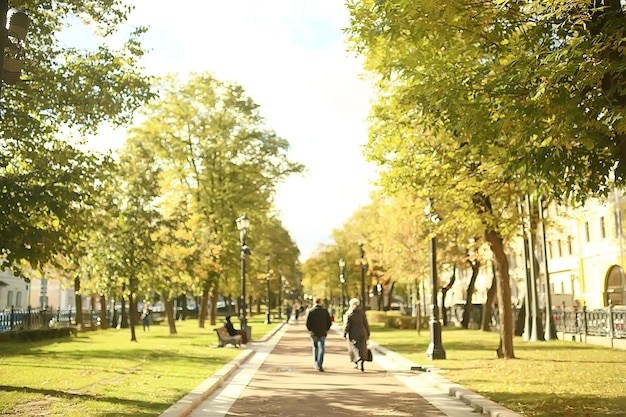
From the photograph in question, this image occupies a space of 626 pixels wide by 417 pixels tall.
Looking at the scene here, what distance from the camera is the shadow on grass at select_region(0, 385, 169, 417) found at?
9680 millimetres

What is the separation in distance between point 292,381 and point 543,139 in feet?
26.1

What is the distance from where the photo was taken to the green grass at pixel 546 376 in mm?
10008

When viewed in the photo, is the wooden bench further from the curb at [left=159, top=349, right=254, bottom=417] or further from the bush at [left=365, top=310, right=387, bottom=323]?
the bush at [left=365, top=310, right=387, bottom=323]

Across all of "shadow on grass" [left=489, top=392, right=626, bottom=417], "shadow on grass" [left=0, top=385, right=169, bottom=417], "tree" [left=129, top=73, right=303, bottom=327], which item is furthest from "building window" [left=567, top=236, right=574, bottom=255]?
"shadow on grass" [left=0, top=385, right=169, bottom=417]

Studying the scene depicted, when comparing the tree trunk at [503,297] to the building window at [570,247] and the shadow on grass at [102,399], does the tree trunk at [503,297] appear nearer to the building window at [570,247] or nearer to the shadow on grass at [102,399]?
→ the shadow on grass at [102,399]

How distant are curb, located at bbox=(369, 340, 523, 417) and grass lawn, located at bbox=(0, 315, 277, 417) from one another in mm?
4868

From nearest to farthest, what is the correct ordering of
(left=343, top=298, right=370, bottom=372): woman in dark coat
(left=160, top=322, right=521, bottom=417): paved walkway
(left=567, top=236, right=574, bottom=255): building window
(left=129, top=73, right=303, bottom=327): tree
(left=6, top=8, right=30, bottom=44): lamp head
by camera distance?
(left=6, top=8, right=30, bottom=44): lamp head
(left=160, top=322, right=521, bottom=417): paved walkway
(left=343, top=298, right=370, bottom=372): woman in dark coat
(left=129, top=73, right=303, bottom=327): tree
(left=567, top=236, right=574, bottom=255): building window

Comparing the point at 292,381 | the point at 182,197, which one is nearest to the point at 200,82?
the point at 182,197

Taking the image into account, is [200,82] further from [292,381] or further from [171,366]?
[292,381]

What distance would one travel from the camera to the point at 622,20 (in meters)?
8.24

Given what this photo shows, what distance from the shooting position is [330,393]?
1224 centimetres

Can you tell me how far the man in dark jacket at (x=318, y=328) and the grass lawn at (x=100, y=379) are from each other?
2632 mm

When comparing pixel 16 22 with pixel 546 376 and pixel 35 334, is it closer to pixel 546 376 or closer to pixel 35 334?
pixel 546 376

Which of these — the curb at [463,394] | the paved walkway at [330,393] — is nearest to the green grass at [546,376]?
the curb at [463,394]
